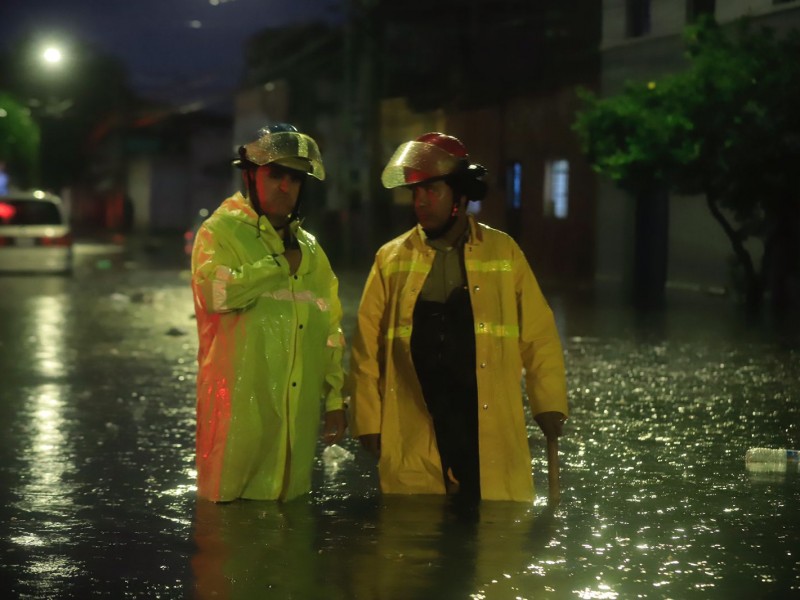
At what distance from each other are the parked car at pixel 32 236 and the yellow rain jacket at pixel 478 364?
80.4 feet

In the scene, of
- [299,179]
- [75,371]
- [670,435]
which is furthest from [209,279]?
[75,371]

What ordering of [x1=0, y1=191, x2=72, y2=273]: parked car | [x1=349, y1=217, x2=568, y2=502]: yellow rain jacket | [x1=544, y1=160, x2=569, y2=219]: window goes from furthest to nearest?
1. [x1=544, y1=160, x2=569, y2=219]: window
2. [x1=0, y1=191, x2=72, y2=273]: parked car
3. [x1=349, y1=217, x2=568, y2=502]: yellow rain jacket

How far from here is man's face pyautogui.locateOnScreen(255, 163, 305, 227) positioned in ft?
21.6

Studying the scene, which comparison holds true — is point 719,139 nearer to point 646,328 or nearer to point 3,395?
point 646,328

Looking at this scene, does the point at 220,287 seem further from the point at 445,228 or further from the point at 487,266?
the point at 487,266

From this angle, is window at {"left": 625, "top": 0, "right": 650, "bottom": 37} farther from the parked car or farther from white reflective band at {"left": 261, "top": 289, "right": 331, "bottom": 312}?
white reflective band at {"left": 261, "top": 289, "right": 331, "bottom": 312}

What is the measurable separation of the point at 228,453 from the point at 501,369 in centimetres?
122

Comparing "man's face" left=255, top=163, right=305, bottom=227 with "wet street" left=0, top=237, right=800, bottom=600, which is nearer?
"wet street" left=0, top=237, right=800, bottom=600

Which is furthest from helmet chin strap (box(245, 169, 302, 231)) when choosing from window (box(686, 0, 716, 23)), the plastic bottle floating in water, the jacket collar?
window (box(686, 0, 716, 23))

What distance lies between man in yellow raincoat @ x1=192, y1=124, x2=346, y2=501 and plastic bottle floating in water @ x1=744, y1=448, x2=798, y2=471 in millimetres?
3023

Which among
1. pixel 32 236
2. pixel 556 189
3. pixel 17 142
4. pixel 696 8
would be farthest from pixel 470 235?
pixel 17 142

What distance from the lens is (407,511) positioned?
6996 millimetres

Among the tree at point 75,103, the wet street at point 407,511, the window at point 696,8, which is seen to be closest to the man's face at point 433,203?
the wet street at point 407,511

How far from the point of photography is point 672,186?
22.8 metres
